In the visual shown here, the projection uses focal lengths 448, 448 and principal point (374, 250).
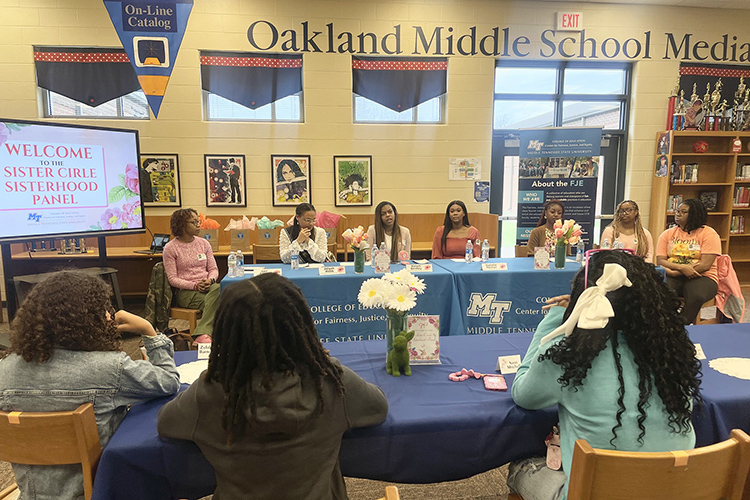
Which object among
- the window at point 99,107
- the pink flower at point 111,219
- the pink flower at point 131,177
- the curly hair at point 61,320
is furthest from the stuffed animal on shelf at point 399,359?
the window at point 99,107

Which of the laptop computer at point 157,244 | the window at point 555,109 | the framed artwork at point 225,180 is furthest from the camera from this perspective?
the window at point 555,109

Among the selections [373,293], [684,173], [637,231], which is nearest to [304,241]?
[373,293]

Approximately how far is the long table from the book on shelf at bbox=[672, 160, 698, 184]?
5.25m

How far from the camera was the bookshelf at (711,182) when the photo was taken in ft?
18.9

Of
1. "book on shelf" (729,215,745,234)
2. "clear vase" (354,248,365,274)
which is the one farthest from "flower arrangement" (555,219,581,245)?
"book on shelf" (729,215,745,234)

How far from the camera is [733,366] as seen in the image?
65.4 inches

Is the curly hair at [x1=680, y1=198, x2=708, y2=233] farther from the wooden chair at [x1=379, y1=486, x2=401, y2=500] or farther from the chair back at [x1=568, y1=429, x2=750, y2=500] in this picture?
the wooden chair at [x1=379, y1=486, x2=401, y2=500]

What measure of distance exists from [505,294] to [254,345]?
2.70m

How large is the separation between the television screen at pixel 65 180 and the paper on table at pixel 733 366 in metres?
4.34

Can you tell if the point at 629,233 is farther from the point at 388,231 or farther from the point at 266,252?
the point at 266,252

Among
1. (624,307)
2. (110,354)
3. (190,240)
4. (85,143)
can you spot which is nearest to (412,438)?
(624,307)

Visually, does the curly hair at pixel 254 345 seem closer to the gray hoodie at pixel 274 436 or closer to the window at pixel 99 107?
the gray hoodie at pixel 274 436

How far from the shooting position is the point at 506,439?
1364 millimetres

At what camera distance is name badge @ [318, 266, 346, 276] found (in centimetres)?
329
